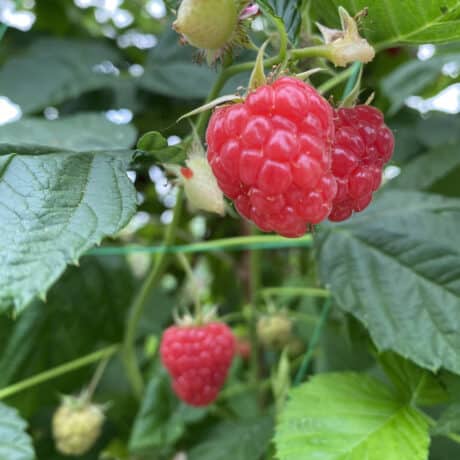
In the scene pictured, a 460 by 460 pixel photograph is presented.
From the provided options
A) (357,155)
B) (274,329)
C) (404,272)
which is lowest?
(274,329)

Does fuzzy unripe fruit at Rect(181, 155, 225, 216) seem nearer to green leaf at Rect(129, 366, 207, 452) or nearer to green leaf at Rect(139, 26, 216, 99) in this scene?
green leaf at Rect(129, 366, 207, 452)

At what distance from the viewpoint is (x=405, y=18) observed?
69 centimetres

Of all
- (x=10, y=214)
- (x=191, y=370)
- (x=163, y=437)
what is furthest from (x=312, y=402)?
(x=10, y=214)

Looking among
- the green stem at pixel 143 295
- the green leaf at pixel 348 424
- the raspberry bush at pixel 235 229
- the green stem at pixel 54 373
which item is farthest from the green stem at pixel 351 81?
the green stem at pixel 54 373

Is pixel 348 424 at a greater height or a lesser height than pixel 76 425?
greater

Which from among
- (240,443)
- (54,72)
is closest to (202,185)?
(240,443)

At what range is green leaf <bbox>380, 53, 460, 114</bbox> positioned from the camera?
4.45ft

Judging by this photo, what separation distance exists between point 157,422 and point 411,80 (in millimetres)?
812

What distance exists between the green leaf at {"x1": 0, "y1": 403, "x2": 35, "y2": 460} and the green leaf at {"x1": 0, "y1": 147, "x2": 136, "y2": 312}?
0.94 feet

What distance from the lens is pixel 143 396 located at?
1.23 meters

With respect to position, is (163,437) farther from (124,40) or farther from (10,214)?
(124,40)

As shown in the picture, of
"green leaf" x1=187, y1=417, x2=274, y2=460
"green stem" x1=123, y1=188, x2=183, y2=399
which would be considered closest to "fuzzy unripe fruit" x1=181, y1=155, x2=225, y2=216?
"green stem" x1=123, y1=188, x2=183, y2=399

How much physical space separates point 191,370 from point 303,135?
1.85ft

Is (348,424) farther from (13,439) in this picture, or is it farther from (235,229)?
(235,229)
